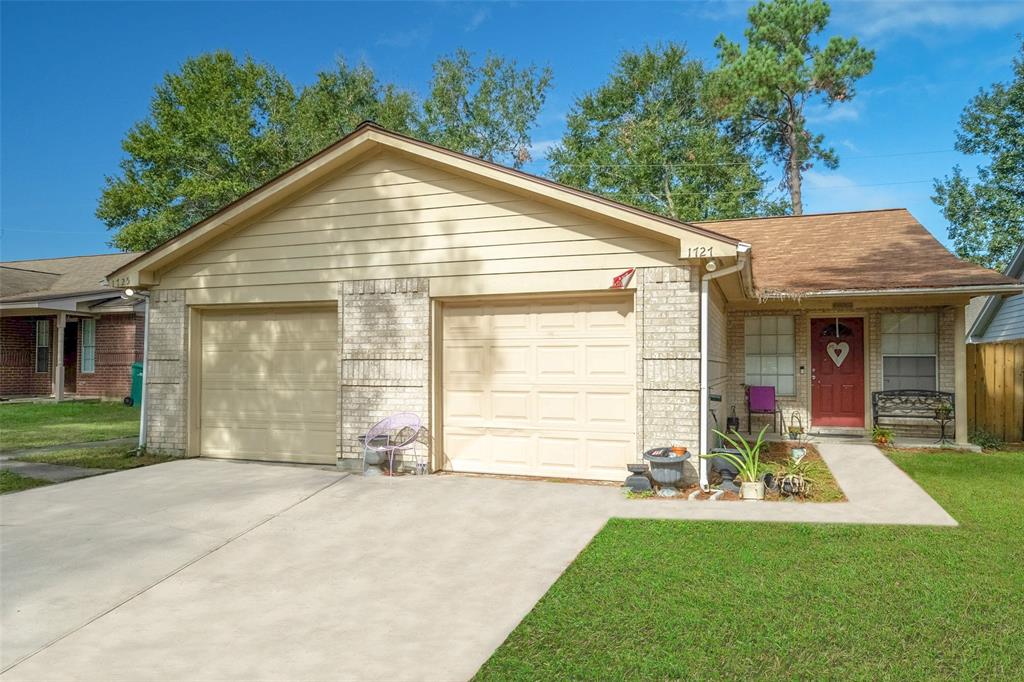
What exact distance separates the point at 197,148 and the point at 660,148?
22.1 m

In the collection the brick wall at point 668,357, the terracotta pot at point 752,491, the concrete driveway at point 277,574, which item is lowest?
the concrete driveway at point 277,574

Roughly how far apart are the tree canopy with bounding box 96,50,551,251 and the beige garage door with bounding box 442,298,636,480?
25388 mm

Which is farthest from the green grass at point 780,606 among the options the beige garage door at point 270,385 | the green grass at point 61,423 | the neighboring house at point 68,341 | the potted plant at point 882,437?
the neighboring house at point 68,341

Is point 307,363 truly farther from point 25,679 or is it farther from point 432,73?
point 432,73

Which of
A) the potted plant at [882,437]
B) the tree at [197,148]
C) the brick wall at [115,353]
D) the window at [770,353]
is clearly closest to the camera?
the potted plant at [882,437]

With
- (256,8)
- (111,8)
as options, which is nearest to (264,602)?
(111,8)

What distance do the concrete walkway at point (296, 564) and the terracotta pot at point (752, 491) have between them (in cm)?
23

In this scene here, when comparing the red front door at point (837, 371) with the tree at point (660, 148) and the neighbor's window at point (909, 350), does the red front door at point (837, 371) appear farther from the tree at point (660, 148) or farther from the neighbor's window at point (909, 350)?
the tree at point (660, 148)

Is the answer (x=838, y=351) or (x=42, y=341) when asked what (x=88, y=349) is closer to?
(x=42, y=341)

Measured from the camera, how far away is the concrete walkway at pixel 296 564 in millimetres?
3459

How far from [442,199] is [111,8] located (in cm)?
1917

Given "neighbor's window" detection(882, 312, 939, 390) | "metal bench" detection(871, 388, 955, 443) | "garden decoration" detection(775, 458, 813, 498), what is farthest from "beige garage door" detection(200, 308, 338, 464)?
"neighbor's window" detection(882, 312, 939, 390)

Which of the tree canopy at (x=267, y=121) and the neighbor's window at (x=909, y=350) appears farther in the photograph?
the tree canopy at (x=267, y=121)

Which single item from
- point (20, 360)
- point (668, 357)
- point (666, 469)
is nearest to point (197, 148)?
point (20, 360)
